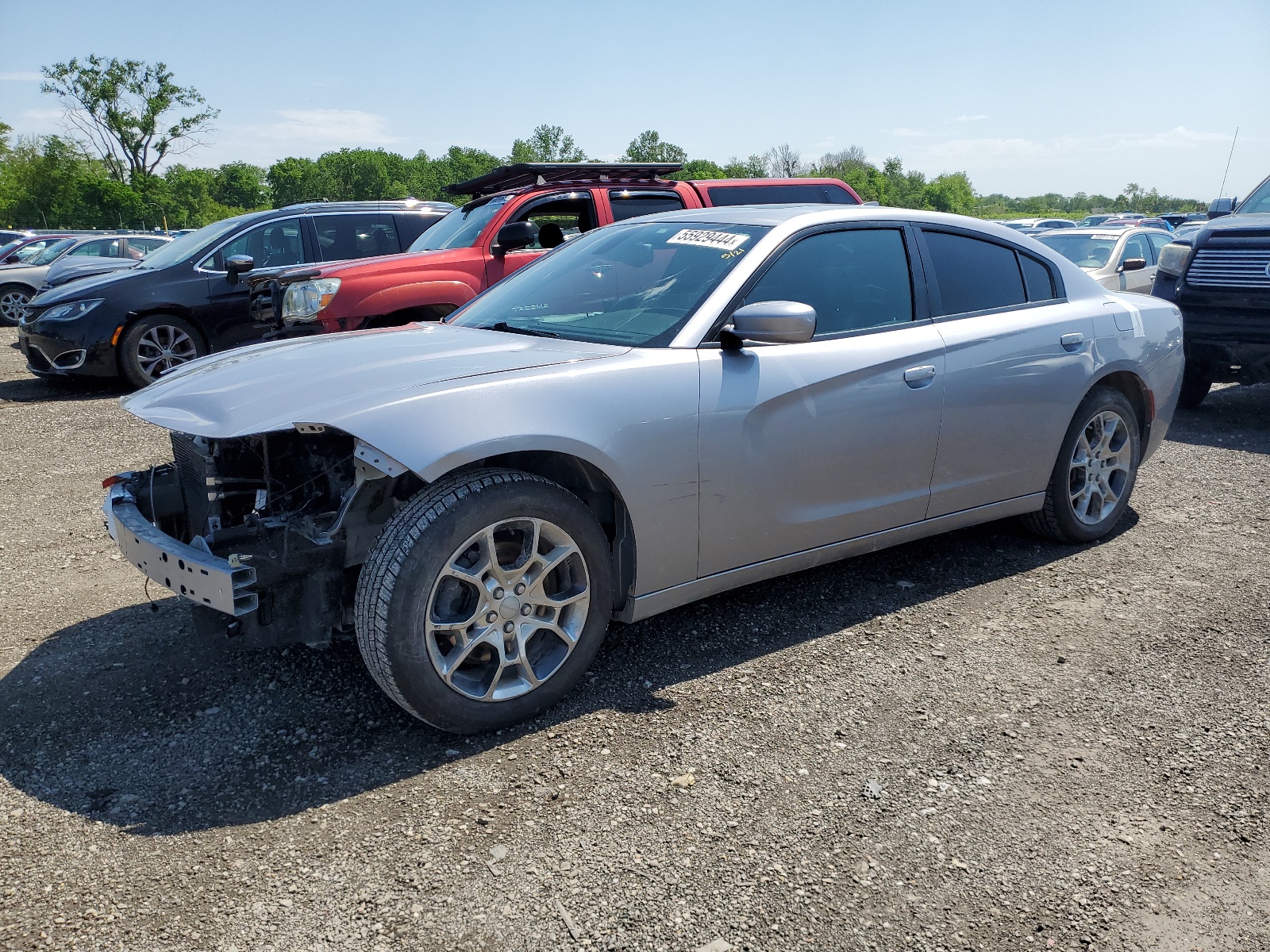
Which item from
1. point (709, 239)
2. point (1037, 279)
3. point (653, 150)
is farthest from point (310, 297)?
point (653, 150)

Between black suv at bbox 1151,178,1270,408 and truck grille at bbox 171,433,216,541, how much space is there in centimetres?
705

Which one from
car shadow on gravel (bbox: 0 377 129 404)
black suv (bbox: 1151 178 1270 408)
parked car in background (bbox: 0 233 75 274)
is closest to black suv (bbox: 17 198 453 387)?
car shadow on gravel (bbox: 0 377 129 404)

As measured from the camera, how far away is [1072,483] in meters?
4.64

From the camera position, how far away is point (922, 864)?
2416mm

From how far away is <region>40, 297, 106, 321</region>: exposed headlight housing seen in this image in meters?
9.23

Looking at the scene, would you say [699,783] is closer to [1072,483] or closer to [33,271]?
[1072,483]

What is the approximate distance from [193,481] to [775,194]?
21.5ft

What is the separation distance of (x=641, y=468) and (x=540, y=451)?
338 millimetres

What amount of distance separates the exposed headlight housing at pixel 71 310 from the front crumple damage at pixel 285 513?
7.02 m

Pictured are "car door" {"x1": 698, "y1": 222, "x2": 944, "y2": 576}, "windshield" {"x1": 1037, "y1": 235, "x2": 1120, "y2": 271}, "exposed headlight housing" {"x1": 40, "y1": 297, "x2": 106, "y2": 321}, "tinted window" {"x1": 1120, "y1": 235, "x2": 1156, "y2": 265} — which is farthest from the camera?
"tinted window" {"x1": 1120, "y1": 235, "x2": 1156, "y2": 265}

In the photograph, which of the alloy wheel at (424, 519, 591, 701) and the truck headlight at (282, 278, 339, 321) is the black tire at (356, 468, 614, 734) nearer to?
the alloy wheel at (424, 519, 591, 701)

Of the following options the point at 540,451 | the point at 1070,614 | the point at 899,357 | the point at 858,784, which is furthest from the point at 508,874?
the point at 1070,614

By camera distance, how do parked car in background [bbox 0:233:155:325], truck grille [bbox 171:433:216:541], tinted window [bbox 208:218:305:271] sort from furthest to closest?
parked car in background [bbox 0:233:155:325], tinted window [bbox 208:218:305:271], truck grille [bbox 171:433:216:541]

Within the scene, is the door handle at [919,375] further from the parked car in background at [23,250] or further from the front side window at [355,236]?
the parked car in background at [23,250]
